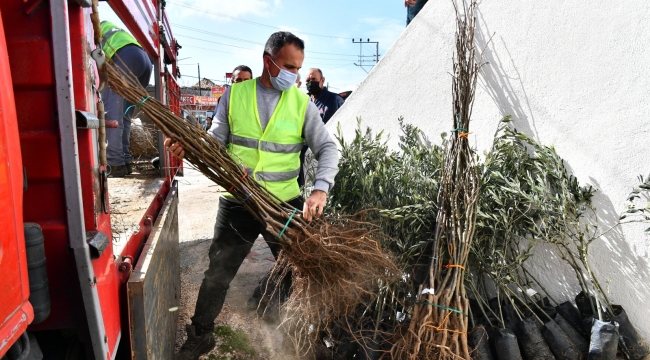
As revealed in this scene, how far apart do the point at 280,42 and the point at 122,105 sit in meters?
1.20

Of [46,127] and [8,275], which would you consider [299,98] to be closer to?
[46,127]

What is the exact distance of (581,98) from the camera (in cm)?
285

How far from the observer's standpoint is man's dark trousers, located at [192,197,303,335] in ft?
8.71

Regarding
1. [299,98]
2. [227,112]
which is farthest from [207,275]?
[299,98]

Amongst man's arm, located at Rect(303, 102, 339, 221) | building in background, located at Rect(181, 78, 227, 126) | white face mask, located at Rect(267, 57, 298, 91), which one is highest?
white face mask, located at Rect(267, 57, 298, 91)

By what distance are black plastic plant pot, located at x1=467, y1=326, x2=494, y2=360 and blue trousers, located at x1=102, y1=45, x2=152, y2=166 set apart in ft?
8.31

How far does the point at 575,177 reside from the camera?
2.69 meters

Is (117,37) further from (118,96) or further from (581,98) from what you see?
(581,98)

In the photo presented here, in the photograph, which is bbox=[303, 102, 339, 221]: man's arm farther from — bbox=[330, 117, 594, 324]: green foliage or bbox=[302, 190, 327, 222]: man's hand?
bbox=[330, 117, 594, 324]: green foliage

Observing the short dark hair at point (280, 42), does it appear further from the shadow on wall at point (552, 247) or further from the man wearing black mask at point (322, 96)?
the man wearing black mask at point (322, 96)

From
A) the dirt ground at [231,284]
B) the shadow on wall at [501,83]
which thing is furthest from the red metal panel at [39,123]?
the shadow on wall at [501,83]

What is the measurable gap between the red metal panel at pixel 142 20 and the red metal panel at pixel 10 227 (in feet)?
4.27

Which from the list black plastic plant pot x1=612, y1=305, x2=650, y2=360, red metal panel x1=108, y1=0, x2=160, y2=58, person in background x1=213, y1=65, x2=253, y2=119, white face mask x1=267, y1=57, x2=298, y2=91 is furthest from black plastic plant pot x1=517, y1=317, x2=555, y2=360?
person in background x1=213, y1=65, x2=253, y2=119

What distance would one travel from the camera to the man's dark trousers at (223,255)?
2656mm
